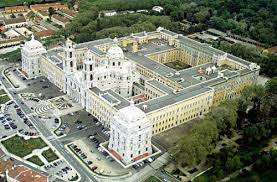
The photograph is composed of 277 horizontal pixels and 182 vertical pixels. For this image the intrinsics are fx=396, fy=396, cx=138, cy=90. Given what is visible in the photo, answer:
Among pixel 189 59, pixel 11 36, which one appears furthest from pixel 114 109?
pixel 11 36

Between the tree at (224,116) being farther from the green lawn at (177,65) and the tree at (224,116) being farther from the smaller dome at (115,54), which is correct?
the green lawn at (177,65)

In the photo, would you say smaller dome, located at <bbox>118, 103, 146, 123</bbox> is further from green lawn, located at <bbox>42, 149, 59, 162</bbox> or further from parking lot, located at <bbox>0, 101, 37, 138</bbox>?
parking lot, located at <bbox>0, 101, 37, 138</bbox>

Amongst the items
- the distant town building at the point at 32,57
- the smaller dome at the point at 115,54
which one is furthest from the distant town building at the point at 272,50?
the distant town building at the point at 32,57

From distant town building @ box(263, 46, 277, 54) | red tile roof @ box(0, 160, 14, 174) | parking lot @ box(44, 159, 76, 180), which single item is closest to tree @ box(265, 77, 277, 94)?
distant town building @ box(263, 46, 277, 54)

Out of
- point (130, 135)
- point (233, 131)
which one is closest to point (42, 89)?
point (130, 135)

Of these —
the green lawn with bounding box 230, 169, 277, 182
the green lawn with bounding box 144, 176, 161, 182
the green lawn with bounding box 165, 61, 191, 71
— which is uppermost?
the green lawn with bounding box 165, 61, 191, 71
